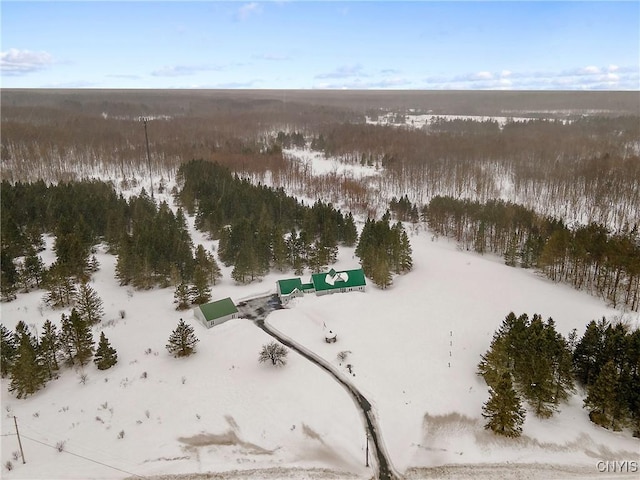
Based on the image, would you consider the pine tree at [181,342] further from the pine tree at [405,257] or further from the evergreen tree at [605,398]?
the evergreen tree at [605,398]

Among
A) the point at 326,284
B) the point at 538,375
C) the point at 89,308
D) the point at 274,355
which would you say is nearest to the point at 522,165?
the point at 326,284

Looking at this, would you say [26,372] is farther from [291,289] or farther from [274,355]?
[291,289]

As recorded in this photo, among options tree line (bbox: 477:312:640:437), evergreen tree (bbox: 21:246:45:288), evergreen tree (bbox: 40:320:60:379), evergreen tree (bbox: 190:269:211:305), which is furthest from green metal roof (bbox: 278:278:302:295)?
evergreen tree (bbox: 21:246:45:288)

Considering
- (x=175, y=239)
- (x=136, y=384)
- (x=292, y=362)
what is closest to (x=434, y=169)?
(x=175, y=239)

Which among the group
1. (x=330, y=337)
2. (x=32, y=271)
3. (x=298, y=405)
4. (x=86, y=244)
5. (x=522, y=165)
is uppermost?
(x=522, y=165)

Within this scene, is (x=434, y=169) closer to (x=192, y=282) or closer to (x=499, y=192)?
(x=499, y=192)

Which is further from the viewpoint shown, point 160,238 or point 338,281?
point 160,238
